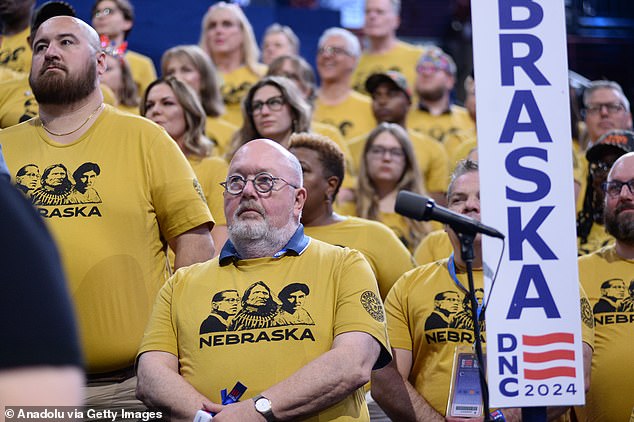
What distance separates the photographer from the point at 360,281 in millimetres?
3709

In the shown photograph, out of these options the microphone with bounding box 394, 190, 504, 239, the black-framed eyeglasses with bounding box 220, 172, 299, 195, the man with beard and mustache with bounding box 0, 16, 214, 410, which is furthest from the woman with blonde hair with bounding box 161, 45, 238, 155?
the microphone with bounding box 394, 190, 504, 239

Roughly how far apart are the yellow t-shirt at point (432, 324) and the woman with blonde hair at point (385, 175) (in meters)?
1.87

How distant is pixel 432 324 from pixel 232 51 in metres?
4.22

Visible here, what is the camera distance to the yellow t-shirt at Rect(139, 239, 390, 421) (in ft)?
11.6

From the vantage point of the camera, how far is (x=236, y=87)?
779 cm

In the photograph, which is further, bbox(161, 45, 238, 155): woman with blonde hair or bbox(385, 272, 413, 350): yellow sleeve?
bbox(161, 45, 238, 155): woman with blonde hair

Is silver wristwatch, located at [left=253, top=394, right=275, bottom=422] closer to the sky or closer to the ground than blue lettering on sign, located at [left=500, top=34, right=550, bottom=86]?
closer to the ground

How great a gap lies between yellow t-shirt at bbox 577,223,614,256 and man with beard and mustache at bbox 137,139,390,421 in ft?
8.07

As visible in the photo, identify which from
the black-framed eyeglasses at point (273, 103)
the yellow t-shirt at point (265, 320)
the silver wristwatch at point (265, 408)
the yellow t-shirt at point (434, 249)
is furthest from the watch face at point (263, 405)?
the black-framed eyeglasses at point (273, 103)

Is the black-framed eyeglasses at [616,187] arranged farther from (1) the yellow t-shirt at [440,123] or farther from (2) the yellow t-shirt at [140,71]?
(2) the yellow t-shirt at [140,71]

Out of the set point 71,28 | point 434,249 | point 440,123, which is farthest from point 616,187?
point 440,123

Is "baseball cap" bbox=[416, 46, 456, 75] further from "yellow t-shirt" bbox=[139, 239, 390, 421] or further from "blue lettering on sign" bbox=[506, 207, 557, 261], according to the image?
"blue lettering on sign" bbox=[506, 207, 557, 261]

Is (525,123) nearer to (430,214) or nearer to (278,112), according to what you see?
(430,214)

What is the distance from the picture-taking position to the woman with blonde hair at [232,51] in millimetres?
7793
